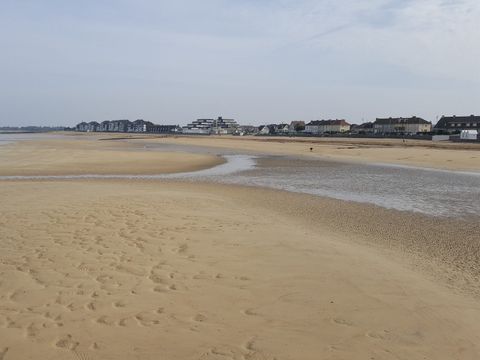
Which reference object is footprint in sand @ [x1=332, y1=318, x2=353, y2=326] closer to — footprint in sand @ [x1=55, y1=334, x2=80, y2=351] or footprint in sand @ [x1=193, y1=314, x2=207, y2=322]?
footprint in sand @ [x1=193, y1=314, x2=207, y2=322]

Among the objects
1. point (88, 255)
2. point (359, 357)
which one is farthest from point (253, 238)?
point (359, 357)

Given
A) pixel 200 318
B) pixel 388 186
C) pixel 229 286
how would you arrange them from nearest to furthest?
pixel 200 318 < pixel 229 286 < pixel 388 186

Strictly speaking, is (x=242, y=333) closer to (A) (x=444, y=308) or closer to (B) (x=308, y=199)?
(A) (x=444, y=308)

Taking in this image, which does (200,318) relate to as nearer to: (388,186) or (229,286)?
(229,286)

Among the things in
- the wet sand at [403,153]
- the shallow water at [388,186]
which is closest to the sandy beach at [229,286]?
the shallow water at [388,186]

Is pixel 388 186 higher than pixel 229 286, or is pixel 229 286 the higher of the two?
pixel 229 286

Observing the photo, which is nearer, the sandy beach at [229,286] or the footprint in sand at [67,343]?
the footprint in sand at [67,343]

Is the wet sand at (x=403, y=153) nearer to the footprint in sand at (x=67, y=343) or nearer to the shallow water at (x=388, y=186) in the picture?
the shallow water at (x=388, y=186)

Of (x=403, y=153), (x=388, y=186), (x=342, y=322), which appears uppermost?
(x=403, y=153)

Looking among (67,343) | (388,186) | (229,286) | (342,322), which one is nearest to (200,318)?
(229,286)

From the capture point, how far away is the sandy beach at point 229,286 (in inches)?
167

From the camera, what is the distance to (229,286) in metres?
5.80

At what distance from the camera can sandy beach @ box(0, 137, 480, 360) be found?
167 inches

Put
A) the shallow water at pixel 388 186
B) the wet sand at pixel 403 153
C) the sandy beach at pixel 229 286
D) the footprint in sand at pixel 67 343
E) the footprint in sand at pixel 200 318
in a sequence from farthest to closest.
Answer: the wet sand at pixel 403 153 < the shallow water at pixel 388 186 < the footprint in sand at pixel 200 318 < the sandy beach at pixel 229 286 < the footprint in sand at pixel 67 343
